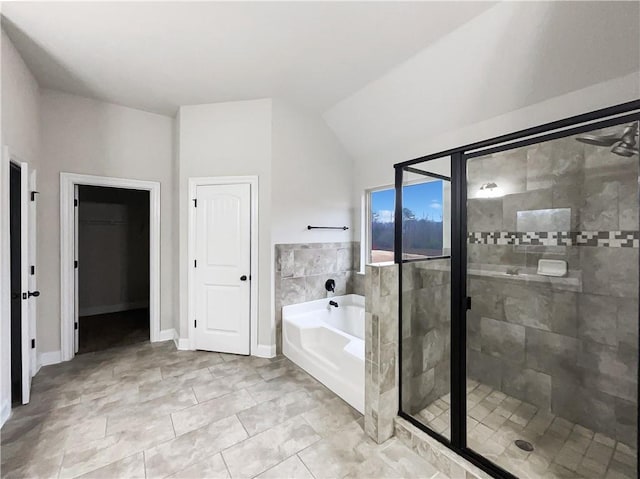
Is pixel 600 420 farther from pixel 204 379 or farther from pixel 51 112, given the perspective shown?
pixel 51 112

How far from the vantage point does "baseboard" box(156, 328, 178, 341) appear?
3.61 meters

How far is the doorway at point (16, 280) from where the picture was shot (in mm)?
2355

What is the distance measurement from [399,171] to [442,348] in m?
1.31

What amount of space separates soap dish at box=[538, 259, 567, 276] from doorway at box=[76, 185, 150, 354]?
4931 mm

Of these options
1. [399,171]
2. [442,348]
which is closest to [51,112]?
[399,171]

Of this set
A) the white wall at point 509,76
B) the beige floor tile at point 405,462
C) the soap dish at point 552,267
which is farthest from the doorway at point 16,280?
the soap dish at point 552,267

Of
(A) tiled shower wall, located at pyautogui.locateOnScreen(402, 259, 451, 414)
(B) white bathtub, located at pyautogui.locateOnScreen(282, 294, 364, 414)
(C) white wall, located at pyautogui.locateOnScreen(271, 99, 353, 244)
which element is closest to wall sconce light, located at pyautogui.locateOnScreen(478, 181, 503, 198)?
(A) tiled shower wall, located at pyautogui.locateOnScreen(402, 259, 451, 414)

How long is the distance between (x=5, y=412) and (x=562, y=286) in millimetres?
4226

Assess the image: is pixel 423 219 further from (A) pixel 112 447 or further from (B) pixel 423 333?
(A) pixel 112 447

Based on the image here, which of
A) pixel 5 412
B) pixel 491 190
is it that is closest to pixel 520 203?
pixel 491 190

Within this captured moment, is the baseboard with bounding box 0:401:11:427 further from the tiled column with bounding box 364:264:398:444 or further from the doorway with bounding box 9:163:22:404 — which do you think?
the tiled column with bounding box 364:264:398:444

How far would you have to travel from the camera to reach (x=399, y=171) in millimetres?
2102

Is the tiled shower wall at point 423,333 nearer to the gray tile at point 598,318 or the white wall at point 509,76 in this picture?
the gray tile at point 598,318

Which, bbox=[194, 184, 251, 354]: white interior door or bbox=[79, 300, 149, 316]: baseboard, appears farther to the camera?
bbox=[79, 300, 149, 316]: baseboard
